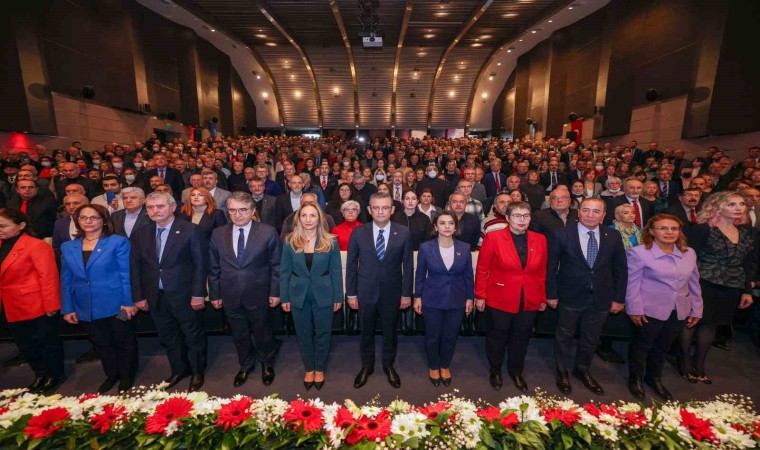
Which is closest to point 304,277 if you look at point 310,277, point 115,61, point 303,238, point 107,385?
point 310,277

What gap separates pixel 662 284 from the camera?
117 inches

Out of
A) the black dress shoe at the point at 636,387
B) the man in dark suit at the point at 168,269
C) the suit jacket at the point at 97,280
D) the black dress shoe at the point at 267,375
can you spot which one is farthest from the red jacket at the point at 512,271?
the suit jacket at the point at 97,280

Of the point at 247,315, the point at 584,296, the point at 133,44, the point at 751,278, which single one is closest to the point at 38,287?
the point at 247,315

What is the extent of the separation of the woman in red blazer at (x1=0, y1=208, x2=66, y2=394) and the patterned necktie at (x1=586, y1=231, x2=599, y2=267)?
5184mm

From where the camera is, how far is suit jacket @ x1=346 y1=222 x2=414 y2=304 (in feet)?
10.4

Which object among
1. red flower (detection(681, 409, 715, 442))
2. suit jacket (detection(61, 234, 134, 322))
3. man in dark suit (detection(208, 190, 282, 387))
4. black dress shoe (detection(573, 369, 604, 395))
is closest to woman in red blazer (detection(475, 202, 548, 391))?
black dress shoe (detection(573, 369, 604, 395))

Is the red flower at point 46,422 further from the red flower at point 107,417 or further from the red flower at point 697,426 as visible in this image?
the red flower at point 697,426

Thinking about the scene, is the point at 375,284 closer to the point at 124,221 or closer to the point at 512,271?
the point at 512,271

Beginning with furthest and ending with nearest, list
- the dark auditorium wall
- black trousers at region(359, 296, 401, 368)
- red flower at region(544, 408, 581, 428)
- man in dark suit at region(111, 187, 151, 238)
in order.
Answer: the dark auditorium wall
man in dark suit at region(111, 187, 151, 238)
black trousers at region(359, 296, 401, 368)
red flower at region(544, 408, 581, 428)

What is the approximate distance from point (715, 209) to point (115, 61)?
18805 millimetres

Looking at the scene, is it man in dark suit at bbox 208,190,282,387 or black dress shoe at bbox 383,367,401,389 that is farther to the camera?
black dress shoe at bbox 383,367,401,389

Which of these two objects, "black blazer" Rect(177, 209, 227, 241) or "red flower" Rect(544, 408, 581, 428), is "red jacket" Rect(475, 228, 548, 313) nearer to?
"red flower" Rect(544, 408, 581, 428)

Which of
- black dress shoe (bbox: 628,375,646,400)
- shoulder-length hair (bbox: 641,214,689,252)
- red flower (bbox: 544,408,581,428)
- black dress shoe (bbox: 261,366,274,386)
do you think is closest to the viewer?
red flower (bbox: 544,408,581,428)

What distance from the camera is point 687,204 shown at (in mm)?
4547
